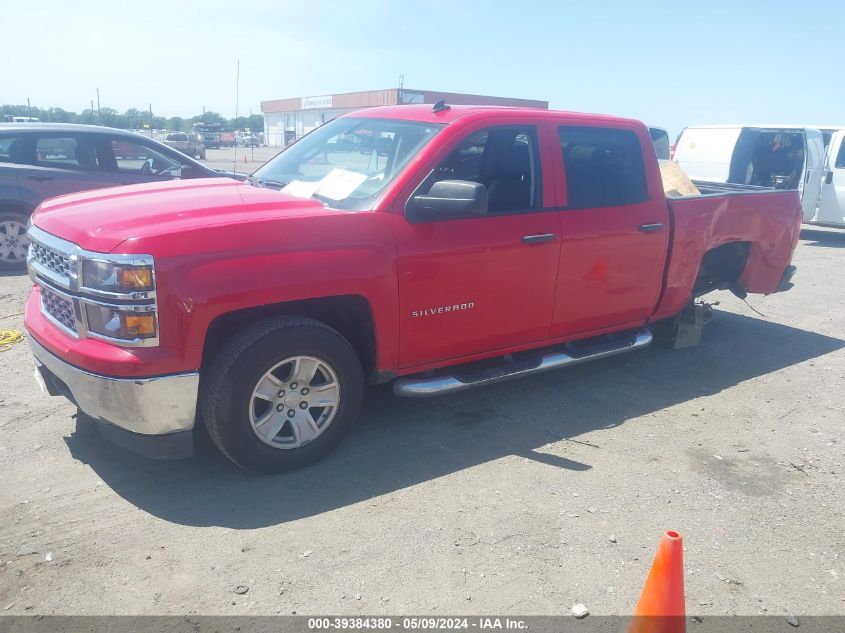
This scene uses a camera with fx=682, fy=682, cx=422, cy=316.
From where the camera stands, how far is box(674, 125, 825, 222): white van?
1266cm

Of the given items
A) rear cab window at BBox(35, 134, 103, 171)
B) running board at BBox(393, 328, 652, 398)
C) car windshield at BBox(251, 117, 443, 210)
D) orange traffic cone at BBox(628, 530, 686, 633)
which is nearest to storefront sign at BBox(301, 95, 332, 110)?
rear cab window at BBox(35, 134, 103, 171)

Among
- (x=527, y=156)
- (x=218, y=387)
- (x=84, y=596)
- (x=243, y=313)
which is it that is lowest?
(x=84, y=596)

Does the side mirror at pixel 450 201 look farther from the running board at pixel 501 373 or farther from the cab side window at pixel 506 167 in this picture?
the running board at pixel 501 373

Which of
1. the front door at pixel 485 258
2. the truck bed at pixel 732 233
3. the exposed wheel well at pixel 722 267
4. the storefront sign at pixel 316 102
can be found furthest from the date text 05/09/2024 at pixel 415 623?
the storefront sign at pixel 316 102

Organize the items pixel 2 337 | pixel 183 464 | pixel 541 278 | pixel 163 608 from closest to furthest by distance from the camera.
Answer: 1. pixel 163 608
2. pixel 183 464
3. pixel 541 278
4. pixel 2 337

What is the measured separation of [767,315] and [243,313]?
6332 millimetres

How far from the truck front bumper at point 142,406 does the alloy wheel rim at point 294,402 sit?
339mm

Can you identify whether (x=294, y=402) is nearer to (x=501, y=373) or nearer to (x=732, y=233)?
(x=501, y=373)

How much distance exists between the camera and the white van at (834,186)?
12750 mm

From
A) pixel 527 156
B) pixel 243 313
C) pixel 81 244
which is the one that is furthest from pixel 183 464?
pixel 527 156

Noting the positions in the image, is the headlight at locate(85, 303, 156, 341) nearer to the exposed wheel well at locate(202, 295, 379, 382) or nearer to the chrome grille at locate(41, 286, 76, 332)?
the chrome grille at locate(41, 286, 76, 332)

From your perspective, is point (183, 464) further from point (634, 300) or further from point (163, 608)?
point (634, 300)

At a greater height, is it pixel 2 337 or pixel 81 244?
pixel 81 244

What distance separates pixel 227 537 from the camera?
10.4 ft
